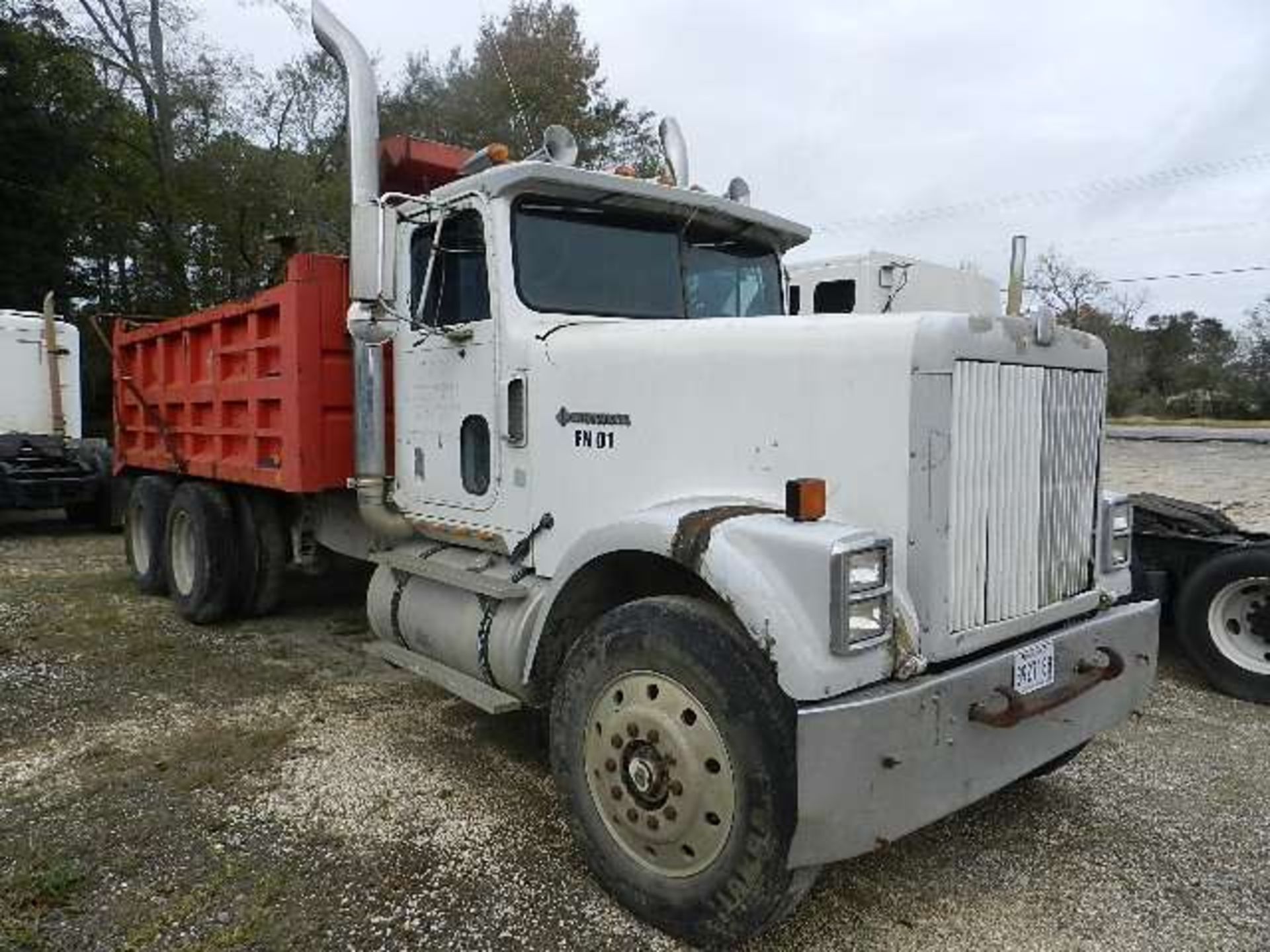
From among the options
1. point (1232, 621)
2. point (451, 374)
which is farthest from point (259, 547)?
point (1232, 621)

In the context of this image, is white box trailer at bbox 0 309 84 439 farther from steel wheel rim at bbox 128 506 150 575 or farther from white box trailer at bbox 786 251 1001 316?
white box trailer at bbox 786 251 1001 316

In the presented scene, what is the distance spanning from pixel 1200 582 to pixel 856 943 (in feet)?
11.8

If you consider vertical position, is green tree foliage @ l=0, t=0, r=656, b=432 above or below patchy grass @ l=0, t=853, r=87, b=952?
above

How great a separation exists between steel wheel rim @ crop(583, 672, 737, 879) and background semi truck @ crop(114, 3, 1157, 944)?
11 mm

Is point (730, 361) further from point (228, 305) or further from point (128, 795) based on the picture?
point (228, 305)

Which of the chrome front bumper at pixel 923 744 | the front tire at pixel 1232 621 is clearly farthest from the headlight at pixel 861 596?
the front tire at pixel 1232 621

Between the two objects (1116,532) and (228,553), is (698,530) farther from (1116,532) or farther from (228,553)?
(228,553)

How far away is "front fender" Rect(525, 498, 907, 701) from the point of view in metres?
2.52

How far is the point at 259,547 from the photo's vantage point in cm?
642

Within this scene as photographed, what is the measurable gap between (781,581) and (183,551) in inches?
224

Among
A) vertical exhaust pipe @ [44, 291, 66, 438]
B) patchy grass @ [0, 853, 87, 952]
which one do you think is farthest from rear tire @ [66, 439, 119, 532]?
patchy grass @ [0, 853, 87, 952]

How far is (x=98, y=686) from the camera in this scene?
5215 mm

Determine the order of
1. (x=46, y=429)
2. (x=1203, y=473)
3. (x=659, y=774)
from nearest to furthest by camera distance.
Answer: (x=659, y=774) < (x=46, y=429) < (x=1203, y=473)

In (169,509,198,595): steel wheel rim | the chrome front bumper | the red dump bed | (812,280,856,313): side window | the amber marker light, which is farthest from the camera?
(812,280,856,313): side window
